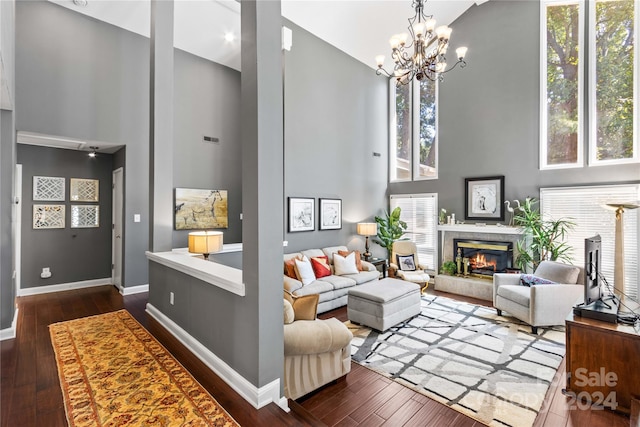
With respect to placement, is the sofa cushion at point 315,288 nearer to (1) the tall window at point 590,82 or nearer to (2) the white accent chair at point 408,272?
(2) the white accent chair at point 408,272

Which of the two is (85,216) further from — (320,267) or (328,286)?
(328,286)

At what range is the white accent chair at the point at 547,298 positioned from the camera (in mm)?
3770

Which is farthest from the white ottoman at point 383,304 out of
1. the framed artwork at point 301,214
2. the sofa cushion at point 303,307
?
the framed artwork at point 301,214

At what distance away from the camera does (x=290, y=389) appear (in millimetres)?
2365

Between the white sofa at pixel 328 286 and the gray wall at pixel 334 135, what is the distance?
896mm

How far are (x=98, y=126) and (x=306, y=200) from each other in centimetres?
354

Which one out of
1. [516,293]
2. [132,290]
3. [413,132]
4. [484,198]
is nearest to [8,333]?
[132,290]

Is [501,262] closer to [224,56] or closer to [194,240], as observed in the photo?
[194,240]

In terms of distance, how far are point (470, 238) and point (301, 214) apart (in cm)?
335

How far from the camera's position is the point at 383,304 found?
3670 mm

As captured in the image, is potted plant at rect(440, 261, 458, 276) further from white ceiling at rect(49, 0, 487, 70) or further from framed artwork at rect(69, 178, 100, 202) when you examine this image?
framed artwork at rect(69, 178, 100, 202)

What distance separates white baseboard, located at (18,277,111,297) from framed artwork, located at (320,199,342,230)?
13.6ft

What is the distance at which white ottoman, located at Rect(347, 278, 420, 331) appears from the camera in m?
3.70

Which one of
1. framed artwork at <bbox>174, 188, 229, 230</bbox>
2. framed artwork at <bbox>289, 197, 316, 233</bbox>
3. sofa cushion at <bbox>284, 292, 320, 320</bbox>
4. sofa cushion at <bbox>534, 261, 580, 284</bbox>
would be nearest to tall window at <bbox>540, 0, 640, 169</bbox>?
sofa cushion at <bbox>534, 261, 580, 284</bbox>
